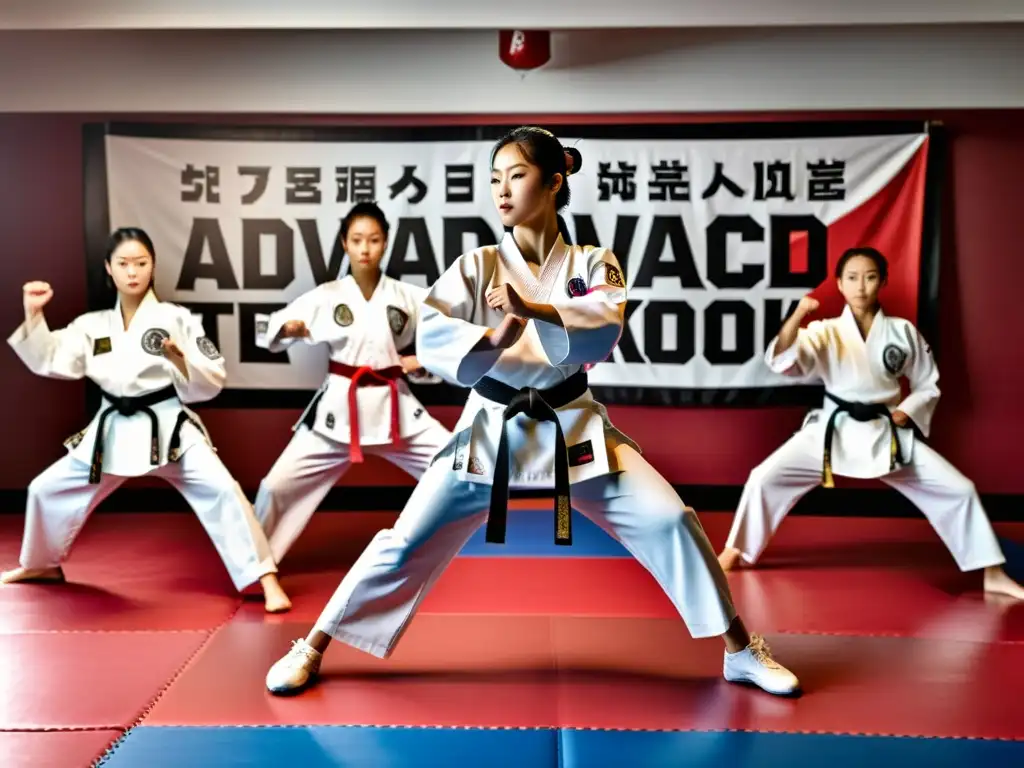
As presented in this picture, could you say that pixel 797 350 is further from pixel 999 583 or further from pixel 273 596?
pixel 273 596

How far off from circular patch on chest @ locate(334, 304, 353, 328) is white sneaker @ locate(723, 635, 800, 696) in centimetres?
217

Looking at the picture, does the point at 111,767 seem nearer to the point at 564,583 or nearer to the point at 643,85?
the point at 564,583

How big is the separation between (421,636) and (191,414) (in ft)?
4.31

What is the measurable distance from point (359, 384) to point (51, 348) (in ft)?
3.85

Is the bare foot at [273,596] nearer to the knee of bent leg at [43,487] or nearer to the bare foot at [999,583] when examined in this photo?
the knee of bent leg at [43,487]

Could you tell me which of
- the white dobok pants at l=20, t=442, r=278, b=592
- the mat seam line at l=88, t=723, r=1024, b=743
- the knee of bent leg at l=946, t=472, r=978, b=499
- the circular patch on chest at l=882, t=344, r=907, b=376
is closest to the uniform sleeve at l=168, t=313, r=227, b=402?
A: the white dobok pants at l=20, t=442, r=278, b=592

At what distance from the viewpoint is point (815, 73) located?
4777mm

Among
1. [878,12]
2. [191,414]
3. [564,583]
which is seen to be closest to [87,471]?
[191,414]

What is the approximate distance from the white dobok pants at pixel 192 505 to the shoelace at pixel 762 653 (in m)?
1.71

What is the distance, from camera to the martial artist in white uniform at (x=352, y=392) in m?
3.78

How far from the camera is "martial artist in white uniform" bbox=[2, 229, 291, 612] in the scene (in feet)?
11.3

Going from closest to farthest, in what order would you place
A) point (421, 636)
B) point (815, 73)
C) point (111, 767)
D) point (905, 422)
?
point (111, 767) < point (421, 636) < point (905, 422) < point (815, 73)

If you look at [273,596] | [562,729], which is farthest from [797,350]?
[273,596]

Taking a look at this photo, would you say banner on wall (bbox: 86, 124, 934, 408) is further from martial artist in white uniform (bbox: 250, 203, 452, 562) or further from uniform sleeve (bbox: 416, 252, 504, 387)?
uniform sleeve (bbox: 416, 252, 504, 387)
